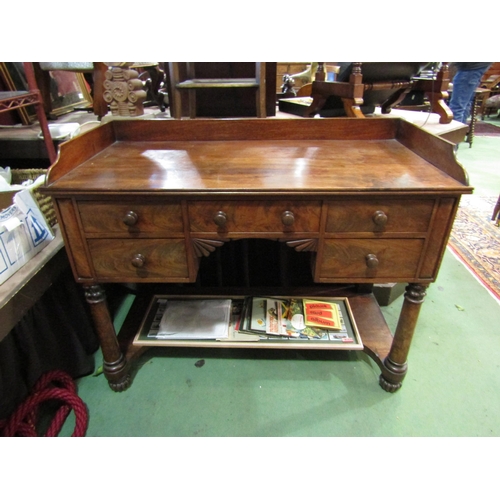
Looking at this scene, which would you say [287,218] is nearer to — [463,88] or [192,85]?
[192,85]

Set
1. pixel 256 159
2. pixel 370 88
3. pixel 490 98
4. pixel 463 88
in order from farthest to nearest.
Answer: pixel 490 98, pixel 463 88, pixel 370 88, pixel 256 159

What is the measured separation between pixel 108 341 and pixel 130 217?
1.68 ft

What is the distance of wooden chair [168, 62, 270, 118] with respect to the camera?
1403 mm

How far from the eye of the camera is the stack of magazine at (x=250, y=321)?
122 cm

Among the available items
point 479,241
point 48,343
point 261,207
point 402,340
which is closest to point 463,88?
point 479,241

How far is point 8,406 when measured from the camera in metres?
1.00

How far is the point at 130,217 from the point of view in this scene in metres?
0.86

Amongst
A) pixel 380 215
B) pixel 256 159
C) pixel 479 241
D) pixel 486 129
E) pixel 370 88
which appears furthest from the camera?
pixel 486 129

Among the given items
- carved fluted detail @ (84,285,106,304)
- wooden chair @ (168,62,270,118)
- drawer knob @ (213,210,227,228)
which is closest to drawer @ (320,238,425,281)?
drawer knob @ (213,210,227,228)

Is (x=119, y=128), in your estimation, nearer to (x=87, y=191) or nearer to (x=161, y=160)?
(x=161, y=160)

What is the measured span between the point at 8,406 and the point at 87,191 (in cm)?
72

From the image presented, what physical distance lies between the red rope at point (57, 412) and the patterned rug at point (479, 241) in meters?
1.90

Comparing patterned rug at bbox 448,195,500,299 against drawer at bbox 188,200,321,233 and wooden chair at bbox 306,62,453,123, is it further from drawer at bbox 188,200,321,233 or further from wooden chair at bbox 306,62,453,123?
drawer at bbox 188,200,321,233

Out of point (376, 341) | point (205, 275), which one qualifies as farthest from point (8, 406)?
point (376, 341)
